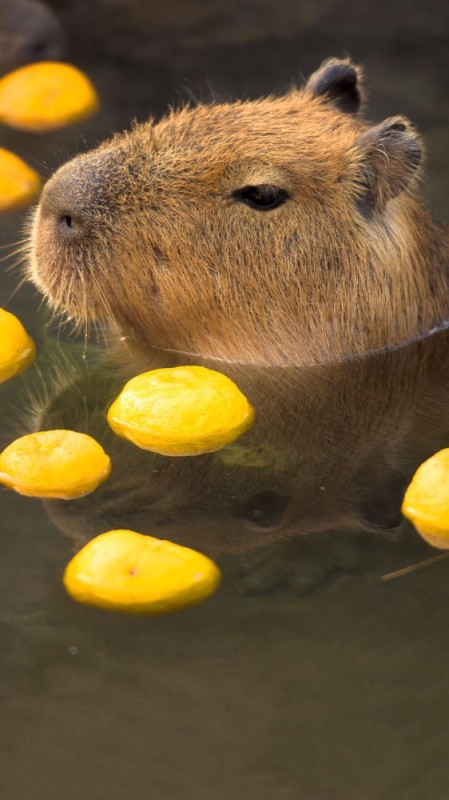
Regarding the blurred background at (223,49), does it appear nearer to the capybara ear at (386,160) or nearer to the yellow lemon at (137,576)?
the capybara ear at (386,160)

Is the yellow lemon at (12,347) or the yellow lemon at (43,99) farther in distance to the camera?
the yellow lemon at (43,99)

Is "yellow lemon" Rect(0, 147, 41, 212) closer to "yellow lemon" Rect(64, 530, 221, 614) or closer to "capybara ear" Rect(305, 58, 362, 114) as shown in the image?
"capybara ear" Rect(305, 58, 362, 114)

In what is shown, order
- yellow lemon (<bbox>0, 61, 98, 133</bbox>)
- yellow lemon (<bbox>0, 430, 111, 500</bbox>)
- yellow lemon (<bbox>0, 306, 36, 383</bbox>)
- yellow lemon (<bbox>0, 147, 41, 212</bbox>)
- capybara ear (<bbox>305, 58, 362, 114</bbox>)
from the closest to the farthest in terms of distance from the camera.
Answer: yellow lemon (<bbox>0, 430, 111, 500</bbox>) → yellow lemon (<bbox>0, 306, 36, 383</bbox>) → capybara ear (<bbox>305, 58, 362, 114</bbox>) → yellow lemon (<bbox>0, 147, 41, 212</bbox>) → yellow lemon (<bbox>0, 61, 98, 133</bbox>)

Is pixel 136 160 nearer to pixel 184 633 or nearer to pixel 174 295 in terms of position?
pixel 174 295

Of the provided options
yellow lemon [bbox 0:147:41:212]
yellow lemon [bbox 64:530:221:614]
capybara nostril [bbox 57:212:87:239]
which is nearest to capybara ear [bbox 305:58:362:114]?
capybara nostril [bbox 57:212:87:239]

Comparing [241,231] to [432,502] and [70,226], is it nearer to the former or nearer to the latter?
[70,226]

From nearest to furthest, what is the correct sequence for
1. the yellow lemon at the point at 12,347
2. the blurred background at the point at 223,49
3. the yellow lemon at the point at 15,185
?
the yellow lemon at the point at 12,347 < the yellow lemon at the point at 15,185 < the blurred background at the point at 223,49

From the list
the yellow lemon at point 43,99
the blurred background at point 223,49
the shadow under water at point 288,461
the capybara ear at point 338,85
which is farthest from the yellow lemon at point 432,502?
the yellow lemon at point 43,99

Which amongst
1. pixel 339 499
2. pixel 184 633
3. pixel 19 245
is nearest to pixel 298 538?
pixel 339 499

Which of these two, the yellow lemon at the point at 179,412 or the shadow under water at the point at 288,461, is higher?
the yellow lemon at the point at 179,412
